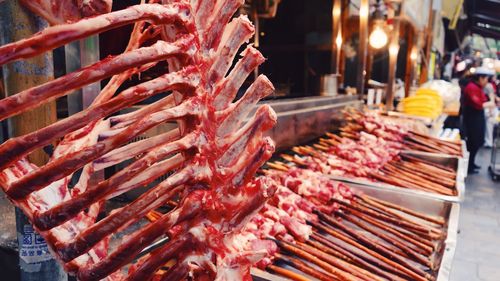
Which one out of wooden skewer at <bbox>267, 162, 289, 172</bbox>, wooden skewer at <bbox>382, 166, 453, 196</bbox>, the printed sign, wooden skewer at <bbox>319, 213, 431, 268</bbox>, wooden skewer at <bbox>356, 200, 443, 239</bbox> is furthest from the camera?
wooden skewer at <bbox>382, 166, 453, 196</bbox>

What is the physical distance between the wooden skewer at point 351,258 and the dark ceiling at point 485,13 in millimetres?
21598

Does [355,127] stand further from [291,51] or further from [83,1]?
[291,51]

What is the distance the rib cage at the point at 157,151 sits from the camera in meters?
1.04

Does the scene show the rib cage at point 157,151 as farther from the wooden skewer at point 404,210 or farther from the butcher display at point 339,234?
the wooden skewer at point 404,210

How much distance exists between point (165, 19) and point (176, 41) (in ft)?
0.27

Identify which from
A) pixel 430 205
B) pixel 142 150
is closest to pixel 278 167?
pixel 430 205

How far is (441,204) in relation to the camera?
12.0 feet

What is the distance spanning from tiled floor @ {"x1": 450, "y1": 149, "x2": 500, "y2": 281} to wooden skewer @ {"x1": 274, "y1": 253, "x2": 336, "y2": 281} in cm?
369

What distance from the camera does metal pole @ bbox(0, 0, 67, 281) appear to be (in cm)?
120

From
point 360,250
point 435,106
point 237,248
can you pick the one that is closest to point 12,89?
point 237,248

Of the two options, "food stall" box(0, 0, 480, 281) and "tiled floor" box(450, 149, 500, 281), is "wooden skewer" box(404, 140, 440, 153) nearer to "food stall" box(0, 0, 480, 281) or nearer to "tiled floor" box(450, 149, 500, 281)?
"tiled floor" box(450, 149, 500, 281)

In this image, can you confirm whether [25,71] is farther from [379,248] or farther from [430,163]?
[430,163]

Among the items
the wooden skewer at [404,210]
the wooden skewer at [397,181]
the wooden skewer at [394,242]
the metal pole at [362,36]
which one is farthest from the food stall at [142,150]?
the metal pole at [362,36]

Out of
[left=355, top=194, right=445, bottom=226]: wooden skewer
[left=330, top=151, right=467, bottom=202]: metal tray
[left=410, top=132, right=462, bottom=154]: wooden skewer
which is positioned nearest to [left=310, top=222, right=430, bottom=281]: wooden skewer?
[left=355, top=194, right=445, bottom=226]: wooden skewer
